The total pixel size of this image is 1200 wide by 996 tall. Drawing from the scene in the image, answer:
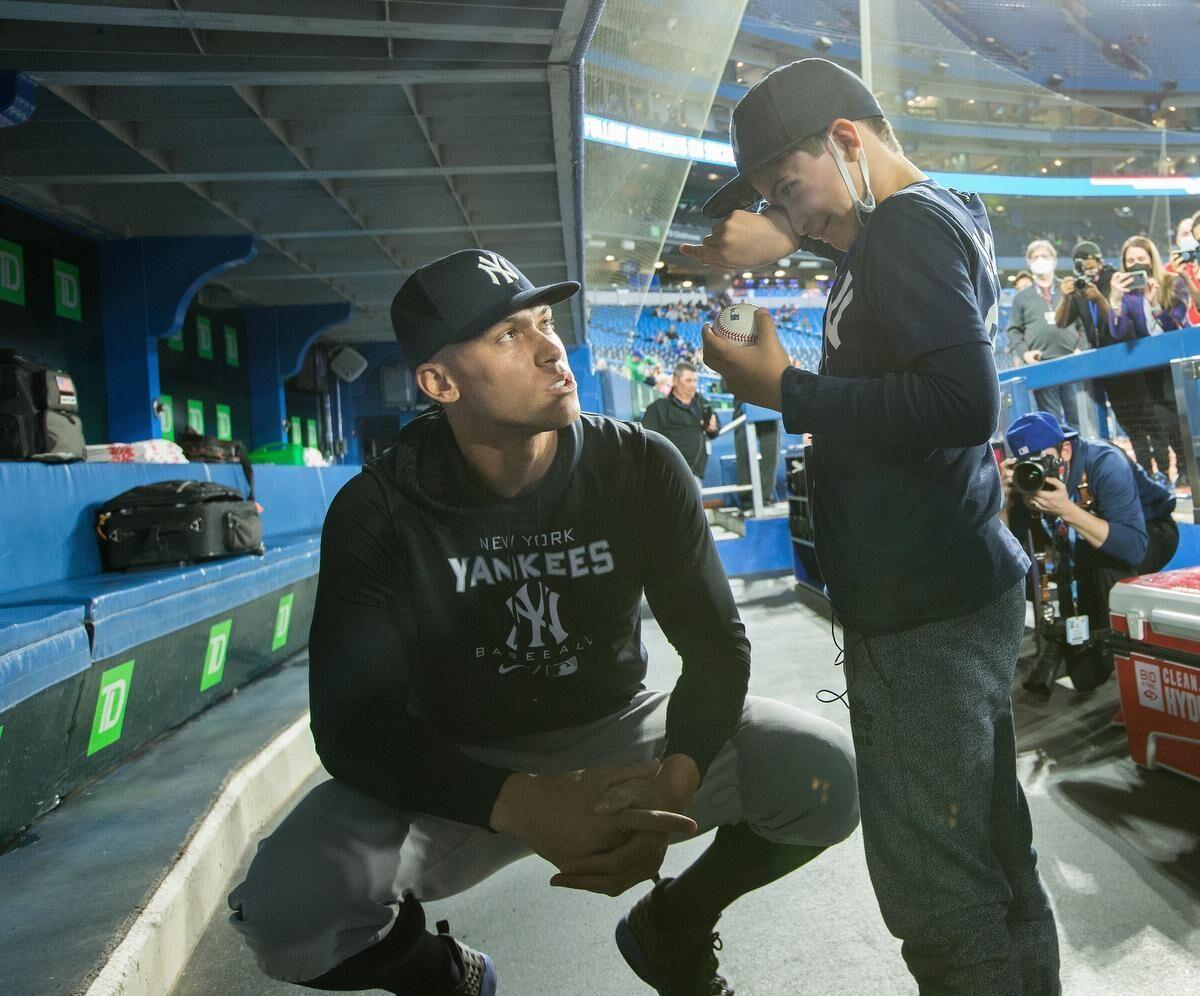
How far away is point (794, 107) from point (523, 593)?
869mm

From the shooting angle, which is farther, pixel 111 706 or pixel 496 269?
pixel 111 706

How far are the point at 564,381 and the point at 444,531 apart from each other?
1.11ft

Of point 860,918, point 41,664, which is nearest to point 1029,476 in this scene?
point 860,918

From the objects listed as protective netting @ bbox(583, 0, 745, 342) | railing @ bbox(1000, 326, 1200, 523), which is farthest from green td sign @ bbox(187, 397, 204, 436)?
railing @ bbox(1000, 326, 1200, 523)

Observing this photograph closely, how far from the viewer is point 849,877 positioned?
6.82 ft

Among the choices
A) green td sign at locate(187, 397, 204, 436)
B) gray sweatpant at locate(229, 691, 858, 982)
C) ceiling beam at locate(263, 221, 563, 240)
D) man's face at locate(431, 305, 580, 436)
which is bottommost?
gray sweatpant at locate(229, 691, 858, 982)

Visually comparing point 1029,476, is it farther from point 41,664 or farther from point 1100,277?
point 1100,277

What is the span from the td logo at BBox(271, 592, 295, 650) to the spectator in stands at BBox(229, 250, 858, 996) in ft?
9.82

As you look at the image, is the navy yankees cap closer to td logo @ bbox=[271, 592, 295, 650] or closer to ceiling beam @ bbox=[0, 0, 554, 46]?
ceiling beam @ bbox=[0, 0, 554, 46]

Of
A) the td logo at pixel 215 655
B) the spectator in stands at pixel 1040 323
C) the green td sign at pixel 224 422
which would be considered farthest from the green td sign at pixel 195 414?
the spectator in stands at pixel 1040 323

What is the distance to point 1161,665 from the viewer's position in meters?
2.36

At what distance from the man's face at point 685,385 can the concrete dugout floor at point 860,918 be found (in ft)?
14.2

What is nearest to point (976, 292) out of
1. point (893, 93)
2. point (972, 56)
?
point (893, 93)

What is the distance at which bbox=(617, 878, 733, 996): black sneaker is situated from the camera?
1.52 m
